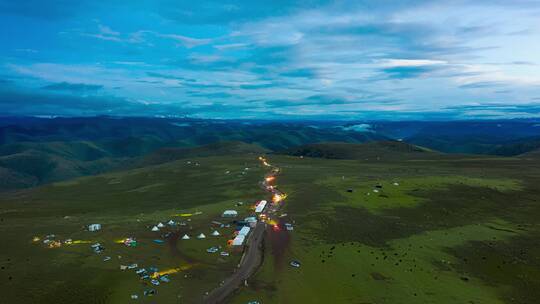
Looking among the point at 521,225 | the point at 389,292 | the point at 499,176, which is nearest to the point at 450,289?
the point at 389,292

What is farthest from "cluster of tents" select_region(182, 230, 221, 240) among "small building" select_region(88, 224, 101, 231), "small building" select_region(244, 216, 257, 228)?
"small building" select_region(88, 224, 101, 231)

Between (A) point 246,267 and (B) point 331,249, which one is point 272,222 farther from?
(A) point 246,267

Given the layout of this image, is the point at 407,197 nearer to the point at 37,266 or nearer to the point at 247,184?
the point at 247,184

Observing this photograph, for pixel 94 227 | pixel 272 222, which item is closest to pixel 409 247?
pixel 272 222

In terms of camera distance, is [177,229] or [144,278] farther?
[177,229]

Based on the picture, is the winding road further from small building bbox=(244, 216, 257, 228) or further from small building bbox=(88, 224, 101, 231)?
small building bbox=(88, 224, 101, 231)

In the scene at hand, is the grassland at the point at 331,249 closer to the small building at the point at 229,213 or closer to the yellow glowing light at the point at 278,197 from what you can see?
the small building at the point at 229,213
